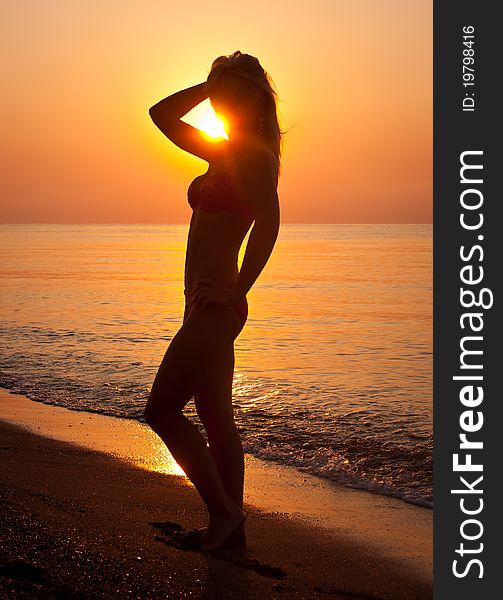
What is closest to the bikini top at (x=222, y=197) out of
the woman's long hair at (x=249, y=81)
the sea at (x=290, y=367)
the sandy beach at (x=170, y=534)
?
the woman's long hair at (x=249, y=81)

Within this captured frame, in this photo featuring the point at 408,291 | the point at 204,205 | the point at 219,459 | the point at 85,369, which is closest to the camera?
the point at 204,205

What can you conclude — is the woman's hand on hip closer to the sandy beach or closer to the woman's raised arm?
the woman's raised arm

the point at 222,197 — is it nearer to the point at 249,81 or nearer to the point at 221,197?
the point at 221,197

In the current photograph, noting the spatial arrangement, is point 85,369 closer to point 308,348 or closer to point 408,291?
point 308,348

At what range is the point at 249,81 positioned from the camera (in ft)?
11.6

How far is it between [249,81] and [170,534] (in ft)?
7.22

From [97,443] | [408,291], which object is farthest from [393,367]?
→ [408,291]

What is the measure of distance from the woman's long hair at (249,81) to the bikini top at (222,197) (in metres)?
0.26

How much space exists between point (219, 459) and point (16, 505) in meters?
1.06

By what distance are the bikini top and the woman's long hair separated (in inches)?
10.4

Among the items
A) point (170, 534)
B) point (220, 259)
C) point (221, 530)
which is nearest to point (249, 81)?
point (220, 259)

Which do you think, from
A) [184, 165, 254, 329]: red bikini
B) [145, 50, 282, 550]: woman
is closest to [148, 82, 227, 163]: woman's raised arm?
[145, 50, 282, 550]: woman

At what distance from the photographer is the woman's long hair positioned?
3.53 m

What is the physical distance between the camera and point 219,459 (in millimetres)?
3854
